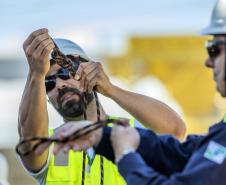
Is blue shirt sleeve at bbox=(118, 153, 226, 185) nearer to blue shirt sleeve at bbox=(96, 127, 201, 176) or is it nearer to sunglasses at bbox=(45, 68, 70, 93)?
blue shirt sleeve at bbox=(96, 127, 201, 176)

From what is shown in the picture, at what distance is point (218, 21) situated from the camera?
343 cm

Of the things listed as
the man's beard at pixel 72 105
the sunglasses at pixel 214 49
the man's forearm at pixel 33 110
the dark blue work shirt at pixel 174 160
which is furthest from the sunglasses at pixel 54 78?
the sunglasses at pixel 214 49

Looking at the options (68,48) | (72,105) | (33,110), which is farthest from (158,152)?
(68,48)

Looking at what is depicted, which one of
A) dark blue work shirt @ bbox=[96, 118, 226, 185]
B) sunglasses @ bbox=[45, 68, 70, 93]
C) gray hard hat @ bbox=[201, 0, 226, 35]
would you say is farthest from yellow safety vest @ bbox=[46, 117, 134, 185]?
gray hard hat @ bbox=[201, 0, 226, 35]

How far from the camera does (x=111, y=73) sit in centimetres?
1834

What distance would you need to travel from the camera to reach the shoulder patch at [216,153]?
325 centimetres

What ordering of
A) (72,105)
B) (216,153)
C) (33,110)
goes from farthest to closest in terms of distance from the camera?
(72,105), (33,110), (216,153)

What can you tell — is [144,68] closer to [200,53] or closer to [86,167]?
[200,53]

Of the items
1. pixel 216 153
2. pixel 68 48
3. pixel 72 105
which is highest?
pixel 216 153

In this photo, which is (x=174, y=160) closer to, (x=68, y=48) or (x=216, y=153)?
(x=216, y=153)

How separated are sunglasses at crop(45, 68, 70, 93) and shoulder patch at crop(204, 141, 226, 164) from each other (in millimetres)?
1459

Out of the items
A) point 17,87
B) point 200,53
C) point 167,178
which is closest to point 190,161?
point 167,178

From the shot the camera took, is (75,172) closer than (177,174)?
No

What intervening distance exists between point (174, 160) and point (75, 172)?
4.36ft
